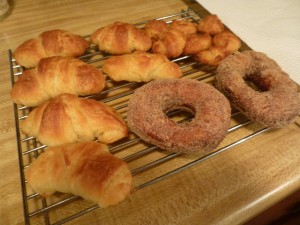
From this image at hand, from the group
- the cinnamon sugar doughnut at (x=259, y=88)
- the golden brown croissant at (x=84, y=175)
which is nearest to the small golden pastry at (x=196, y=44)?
the cinnamon sugar doughnut at (x=259, y=88)

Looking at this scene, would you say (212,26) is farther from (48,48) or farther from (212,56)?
(48,48)

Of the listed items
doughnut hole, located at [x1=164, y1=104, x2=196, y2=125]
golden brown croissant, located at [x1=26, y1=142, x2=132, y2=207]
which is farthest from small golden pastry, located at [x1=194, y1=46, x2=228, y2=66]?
golden brown croissant, located at [x1=26, y1=142, x2=132, y2=207]

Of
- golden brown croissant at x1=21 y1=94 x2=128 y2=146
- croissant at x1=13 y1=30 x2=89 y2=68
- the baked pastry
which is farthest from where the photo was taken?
the baked pastry

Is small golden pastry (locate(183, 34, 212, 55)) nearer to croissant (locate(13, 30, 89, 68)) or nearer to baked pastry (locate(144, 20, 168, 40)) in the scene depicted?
baked pastry (locate(144, 20, 168, 40))

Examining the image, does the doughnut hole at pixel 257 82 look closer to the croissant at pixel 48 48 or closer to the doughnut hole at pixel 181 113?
the doughnut hole at pixel 181 113

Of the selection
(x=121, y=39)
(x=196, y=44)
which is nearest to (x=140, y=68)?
(x=121, y=39)

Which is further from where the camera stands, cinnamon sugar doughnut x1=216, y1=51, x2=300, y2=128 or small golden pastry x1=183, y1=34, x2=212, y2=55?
small golden pastry x1=183, y1=34, x2=212, y2=55
